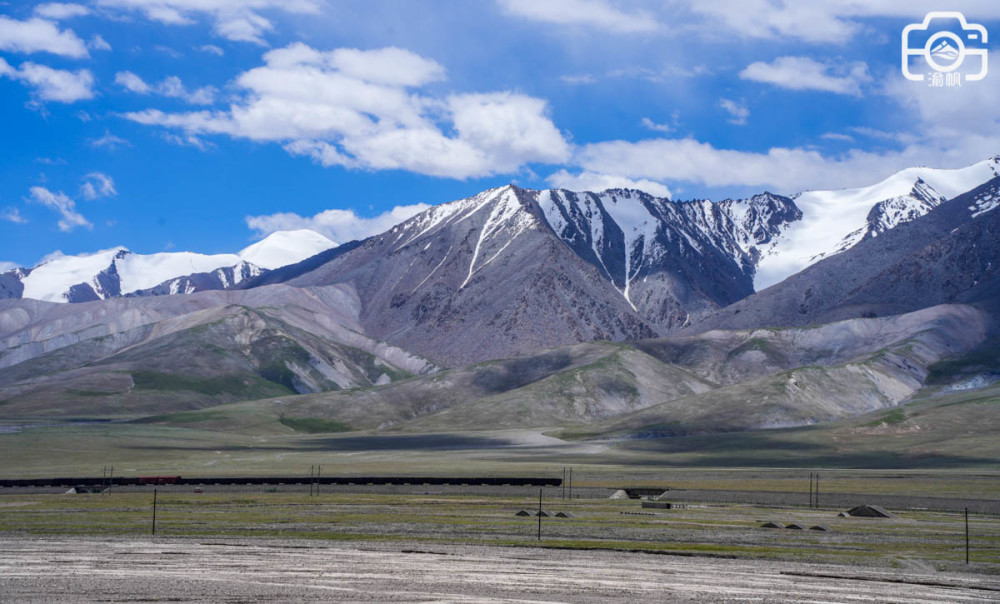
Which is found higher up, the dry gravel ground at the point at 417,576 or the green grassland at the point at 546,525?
the dry gravel ground at the point at 417,576

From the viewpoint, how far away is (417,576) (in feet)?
134

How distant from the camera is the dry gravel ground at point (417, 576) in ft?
118

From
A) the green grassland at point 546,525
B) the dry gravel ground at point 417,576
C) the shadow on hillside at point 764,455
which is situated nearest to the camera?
the dry gravel ground at point 417,576

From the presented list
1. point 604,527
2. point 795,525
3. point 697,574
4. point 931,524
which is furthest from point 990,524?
point 697,574

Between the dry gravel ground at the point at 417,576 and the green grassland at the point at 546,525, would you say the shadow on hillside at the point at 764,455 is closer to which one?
the green grassland at the point at 546,525

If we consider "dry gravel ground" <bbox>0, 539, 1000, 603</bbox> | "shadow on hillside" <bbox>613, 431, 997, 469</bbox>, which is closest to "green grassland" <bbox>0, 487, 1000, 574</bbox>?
"dry gravel ground" <bbox>0, 539, 1000, 603</bbox>

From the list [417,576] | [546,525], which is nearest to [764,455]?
[546,525]

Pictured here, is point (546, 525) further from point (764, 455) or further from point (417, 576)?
point (764, 455)

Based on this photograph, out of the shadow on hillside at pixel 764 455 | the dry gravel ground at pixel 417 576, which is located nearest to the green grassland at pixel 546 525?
the dry gravel ground at pixel 417 576

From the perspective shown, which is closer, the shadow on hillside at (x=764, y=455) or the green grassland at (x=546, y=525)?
the green grassland at (x=546, y=525)

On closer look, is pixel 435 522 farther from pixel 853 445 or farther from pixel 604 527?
pixel 853 445

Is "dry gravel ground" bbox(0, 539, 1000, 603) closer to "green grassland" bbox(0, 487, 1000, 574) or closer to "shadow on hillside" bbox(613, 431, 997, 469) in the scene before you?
"green grassland" bbox(0, 487, 1000, 574)

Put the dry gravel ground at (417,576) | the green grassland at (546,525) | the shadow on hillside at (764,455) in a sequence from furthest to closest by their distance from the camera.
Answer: the shadow on hillside at (764,455), the green grassland at (546,525), the dry gravel ground at (417,576)

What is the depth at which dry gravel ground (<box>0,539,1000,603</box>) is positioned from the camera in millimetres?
36062
